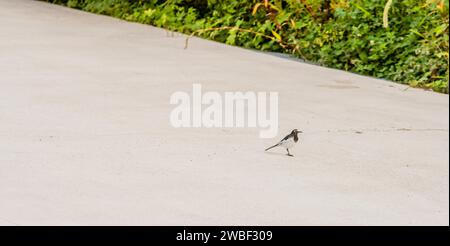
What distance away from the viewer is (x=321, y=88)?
9.55 meters

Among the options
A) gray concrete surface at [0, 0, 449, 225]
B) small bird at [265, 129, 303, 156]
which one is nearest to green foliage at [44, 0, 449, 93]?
gray concrete surface at [0, 0, 449, 225]

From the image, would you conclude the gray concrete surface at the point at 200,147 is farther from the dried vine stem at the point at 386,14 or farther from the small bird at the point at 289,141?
the dried vine stem at the point at 386,14

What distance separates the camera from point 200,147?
738 cm

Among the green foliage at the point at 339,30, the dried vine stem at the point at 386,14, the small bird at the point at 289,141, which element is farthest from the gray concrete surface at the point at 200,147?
the dried vine stem at the point at 386,14

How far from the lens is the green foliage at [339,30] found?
9867mm

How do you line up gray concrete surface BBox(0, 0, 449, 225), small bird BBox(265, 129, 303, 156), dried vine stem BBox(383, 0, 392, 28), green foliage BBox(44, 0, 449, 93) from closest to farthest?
gray concrete surface BBox(0, 0, 449, 225)
small bird BBox(265, 129, 303, 156)
dried vine stem BBox(383, 0, 392, 28)
green foliage BBox(44, 0, 449, 93)

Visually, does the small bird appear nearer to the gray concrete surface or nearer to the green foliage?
the gray concrete surface

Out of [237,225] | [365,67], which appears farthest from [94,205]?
[365,67]

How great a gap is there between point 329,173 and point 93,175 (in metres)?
1.38

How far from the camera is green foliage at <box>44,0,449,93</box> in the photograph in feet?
32.4

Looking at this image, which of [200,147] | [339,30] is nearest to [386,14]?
[339,30]

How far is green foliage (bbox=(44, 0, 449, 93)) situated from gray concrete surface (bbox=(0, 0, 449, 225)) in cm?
26

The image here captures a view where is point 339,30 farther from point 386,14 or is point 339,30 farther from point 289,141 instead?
point 289,141

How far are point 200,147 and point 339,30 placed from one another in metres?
3.76
